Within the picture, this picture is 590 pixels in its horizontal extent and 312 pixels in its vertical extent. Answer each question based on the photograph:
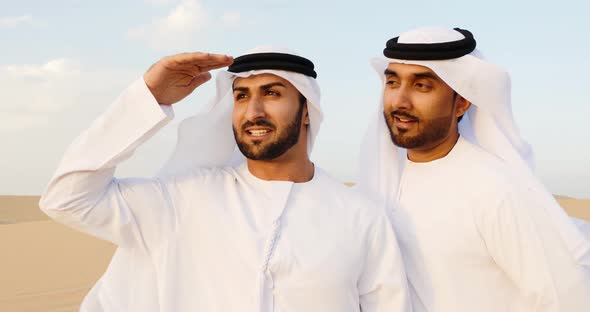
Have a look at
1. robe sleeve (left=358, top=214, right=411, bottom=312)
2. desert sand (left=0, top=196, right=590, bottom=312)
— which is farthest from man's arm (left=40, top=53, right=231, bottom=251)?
desert sand (left=0, top=196, right=590, bottom=312)

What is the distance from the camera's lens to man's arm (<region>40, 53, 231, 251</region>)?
2594 mm

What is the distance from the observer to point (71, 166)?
2572 mm

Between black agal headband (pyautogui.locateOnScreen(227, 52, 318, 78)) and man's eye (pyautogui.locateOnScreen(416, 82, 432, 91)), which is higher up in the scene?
black agal headband (pyautogui.locateOnScreen(227, 52, 318, 78))

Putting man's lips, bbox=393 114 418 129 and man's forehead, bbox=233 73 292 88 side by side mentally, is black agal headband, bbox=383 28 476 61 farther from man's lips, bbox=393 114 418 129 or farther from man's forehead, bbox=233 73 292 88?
man's forehead, bbox=233 73 292 88

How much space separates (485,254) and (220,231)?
1.22 metres

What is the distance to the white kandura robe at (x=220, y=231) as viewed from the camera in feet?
8.75

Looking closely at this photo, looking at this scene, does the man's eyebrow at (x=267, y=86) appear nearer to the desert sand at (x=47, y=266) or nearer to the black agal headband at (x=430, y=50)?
the black agal headband at (x=430, y=50)

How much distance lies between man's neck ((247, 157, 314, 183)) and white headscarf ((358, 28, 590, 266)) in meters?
0.51

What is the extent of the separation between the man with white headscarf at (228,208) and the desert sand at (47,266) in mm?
5398

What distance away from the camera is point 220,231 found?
2861 millimetres

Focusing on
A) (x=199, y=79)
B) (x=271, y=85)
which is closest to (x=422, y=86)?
(x=271, y=85)

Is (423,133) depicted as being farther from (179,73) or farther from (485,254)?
(179,73)

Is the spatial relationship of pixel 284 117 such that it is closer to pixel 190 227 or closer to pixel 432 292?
pixel 190 227

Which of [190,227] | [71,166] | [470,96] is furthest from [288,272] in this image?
[470,96]
